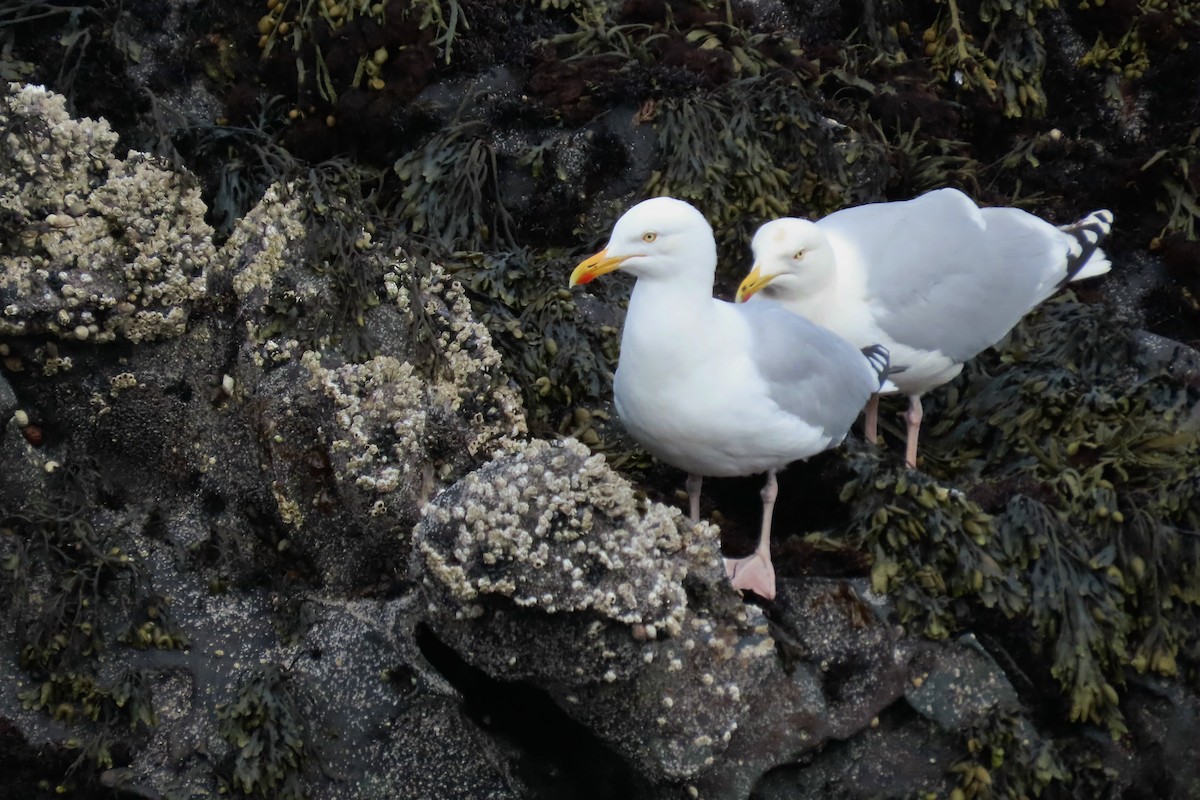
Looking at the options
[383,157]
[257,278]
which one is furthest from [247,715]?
[383,157]

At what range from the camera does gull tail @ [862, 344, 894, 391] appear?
459 cm

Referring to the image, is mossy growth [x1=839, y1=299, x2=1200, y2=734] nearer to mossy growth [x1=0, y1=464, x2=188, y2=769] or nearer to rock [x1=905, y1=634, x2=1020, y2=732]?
rock [x1=905, y1=634, x2=1020, y2=732]

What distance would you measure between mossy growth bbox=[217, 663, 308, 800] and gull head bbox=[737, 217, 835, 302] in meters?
2.24

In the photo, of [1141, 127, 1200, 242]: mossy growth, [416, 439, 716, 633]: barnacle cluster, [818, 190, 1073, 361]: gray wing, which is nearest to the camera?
[416, 439, 716, 633]: barnacle cluster

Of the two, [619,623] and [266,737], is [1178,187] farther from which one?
[266,737]

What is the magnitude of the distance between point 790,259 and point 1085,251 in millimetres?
1553

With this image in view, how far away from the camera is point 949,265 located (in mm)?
4988

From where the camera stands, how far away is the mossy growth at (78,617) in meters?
4.11

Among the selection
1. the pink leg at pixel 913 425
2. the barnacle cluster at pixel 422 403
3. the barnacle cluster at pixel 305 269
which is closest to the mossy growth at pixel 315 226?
the barnacle cluster at pixel 305 269

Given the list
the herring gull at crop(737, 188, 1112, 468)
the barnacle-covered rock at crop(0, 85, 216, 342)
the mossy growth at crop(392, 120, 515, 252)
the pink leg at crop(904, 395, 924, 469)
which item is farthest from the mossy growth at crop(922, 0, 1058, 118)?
the barnacle-covered rock at crop(0, 85, 216, 342)

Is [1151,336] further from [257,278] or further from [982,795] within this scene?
[257,278]

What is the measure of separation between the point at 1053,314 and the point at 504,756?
3522 millimetres

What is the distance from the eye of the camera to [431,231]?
5434 mm

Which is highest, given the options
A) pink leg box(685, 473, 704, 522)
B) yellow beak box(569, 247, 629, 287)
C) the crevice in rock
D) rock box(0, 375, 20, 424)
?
yellow beak box(569, 247, 629, 287)
